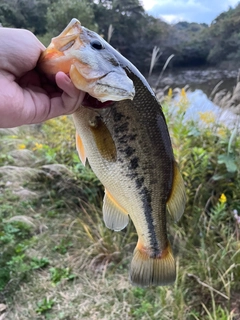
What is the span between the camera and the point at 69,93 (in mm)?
1115

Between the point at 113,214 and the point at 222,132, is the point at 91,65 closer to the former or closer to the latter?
the point at 113,214

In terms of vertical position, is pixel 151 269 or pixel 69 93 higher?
pixel 69 93

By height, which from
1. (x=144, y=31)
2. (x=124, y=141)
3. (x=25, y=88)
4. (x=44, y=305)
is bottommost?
(x=44, y=305)

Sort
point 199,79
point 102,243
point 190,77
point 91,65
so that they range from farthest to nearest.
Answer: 1. point 190,77
2. point 199,79
3. point 102,243
4. point 91,65

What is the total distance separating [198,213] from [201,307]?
75cm

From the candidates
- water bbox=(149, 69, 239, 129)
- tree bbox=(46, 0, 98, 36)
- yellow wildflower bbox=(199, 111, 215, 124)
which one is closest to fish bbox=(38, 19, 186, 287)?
yellow wildflower bbox=(199, 111, 215, 124)

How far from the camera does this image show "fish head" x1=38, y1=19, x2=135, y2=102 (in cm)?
99

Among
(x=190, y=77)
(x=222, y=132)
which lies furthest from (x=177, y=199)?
(x=190, y=77)

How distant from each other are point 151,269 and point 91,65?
3.21 ft

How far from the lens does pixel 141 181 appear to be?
54.6 inches

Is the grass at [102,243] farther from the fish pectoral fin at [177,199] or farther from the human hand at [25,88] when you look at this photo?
the human hand at [25,88]

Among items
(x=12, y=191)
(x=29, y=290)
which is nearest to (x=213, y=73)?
(x=12, y=191)

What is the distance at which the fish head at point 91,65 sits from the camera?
3.26 ft

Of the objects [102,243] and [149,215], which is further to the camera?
A: [102,243]
